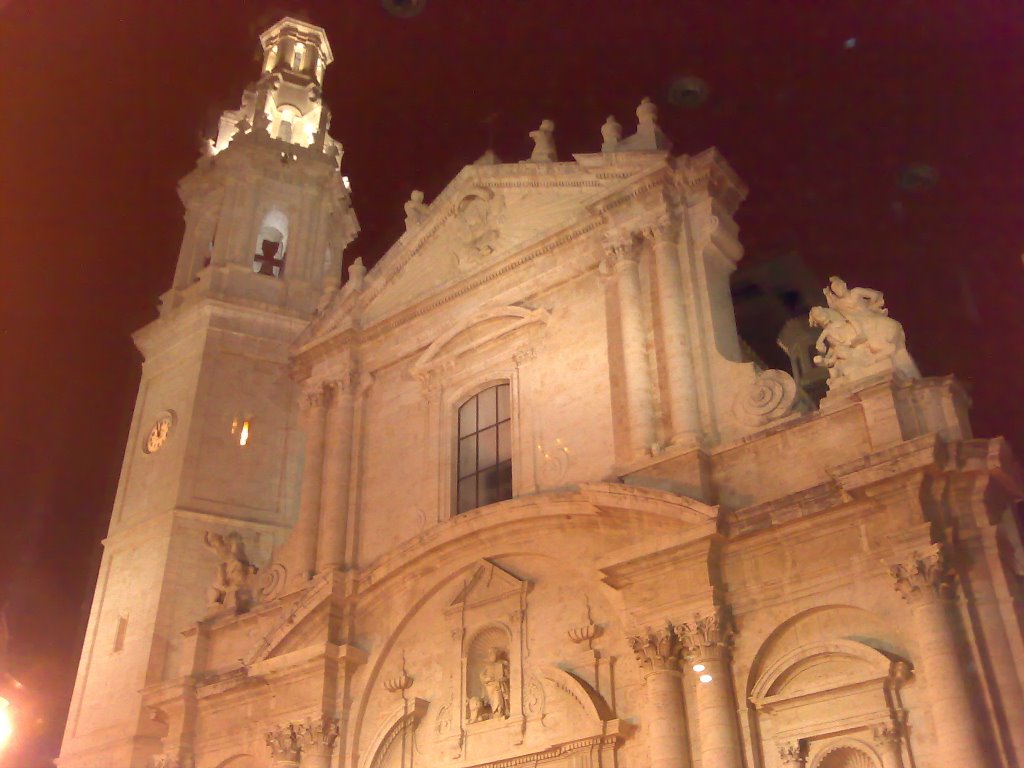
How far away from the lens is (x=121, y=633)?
1880 cm

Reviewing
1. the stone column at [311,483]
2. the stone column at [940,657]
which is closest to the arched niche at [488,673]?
the stone column at [311,483]

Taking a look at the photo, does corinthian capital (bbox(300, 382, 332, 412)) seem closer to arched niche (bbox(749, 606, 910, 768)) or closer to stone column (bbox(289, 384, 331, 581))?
stone column (bbox(289, 384, 331, 581))

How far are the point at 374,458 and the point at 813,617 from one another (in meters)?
8.13

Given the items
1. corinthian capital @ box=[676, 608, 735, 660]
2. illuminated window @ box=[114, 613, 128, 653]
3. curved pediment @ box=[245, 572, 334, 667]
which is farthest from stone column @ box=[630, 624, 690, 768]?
illuminated window @ box=[114, 613, 128, 653]

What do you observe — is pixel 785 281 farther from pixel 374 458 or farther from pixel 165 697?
pixel 165 697

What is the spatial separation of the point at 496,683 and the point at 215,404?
9.55m

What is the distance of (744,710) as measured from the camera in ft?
37.0

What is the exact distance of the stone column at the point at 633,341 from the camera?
13.7 metres

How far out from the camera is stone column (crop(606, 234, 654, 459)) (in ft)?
44.9

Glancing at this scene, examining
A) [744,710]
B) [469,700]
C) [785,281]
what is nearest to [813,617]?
[744,710]

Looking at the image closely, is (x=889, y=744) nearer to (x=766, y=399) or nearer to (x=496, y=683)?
(x=766, y=399)

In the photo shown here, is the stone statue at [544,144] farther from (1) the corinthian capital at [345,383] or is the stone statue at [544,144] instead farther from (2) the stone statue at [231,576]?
(2) the stone statue at [231,576]

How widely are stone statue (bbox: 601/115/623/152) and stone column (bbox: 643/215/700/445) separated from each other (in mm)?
1962

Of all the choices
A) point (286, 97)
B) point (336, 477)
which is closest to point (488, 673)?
point (336, 477)
